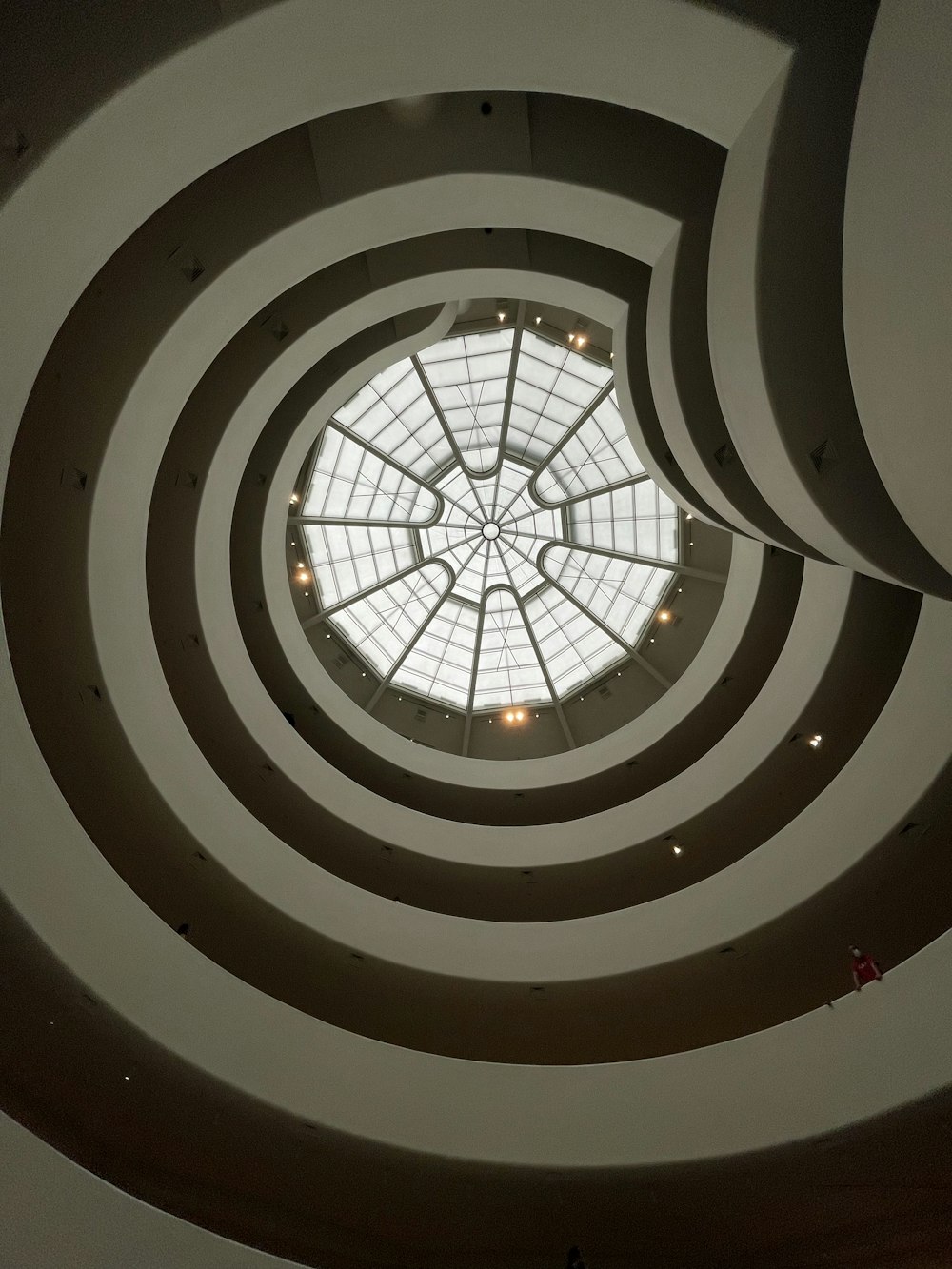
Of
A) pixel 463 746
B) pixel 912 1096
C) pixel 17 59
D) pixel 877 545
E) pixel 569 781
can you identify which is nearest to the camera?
pixel 17 59

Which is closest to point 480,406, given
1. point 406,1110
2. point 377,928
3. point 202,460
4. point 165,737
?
point 202,460

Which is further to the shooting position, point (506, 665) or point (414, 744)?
point (506, 665)

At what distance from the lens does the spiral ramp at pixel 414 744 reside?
623cm

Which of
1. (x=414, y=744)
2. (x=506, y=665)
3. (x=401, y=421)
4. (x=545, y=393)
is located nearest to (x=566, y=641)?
(x=506, y=665)

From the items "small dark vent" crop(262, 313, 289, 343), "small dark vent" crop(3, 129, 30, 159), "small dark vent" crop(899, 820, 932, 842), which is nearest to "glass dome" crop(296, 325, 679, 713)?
"small dark vent" crop(262, 313, 289, 343)

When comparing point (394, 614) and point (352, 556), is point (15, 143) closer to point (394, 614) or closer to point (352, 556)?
point (352, 556)

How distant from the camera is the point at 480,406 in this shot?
59.2ft

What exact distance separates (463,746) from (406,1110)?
10.2 meters

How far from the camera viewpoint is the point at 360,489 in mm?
18266

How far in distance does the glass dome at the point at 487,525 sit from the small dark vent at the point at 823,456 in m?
10.2

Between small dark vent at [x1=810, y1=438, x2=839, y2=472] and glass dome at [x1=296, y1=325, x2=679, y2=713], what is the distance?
33.4 ft

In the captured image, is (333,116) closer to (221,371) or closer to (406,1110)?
(221,371)

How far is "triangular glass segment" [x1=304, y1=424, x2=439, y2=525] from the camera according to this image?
17.5 m

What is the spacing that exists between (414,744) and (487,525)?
6.47m
